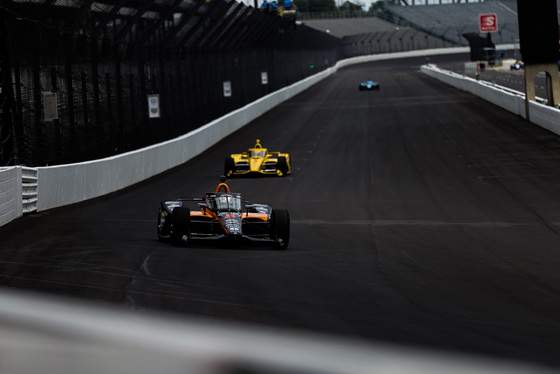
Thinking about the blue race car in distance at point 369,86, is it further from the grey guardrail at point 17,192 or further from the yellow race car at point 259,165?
the grey guardrail at point 17,192

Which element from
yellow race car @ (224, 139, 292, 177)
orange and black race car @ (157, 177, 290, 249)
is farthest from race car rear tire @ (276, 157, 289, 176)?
orange and black race car @ (157, 177, 290, 249)

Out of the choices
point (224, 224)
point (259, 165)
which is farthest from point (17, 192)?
point (259, 165)

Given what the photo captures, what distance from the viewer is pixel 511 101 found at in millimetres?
34781

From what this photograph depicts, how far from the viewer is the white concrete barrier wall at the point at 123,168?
1529 centimetres

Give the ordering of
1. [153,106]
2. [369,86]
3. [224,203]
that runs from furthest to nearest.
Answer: [369,86] → [153,106] → [224,203]

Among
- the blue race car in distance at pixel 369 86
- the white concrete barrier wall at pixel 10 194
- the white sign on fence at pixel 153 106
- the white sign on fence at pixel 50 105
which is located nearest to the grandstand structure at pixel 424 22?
the blue race car in distance at pixel 369 86

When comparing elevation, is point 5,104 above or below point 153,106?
below

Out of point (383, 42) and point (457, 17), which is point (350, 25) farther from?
point (383, 42)

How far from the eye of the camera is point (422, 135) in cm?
2947

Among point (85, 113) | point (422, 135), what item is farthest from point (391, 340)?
point (422, 135)

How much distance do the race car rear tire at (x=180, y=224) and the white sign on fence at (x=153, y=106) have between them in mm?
12487

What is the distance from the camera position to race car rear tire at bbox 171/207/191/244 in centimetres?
1069

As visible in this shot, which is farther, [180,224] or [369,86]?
[369,86]

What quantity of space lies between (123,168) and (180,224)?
9.25 metres
